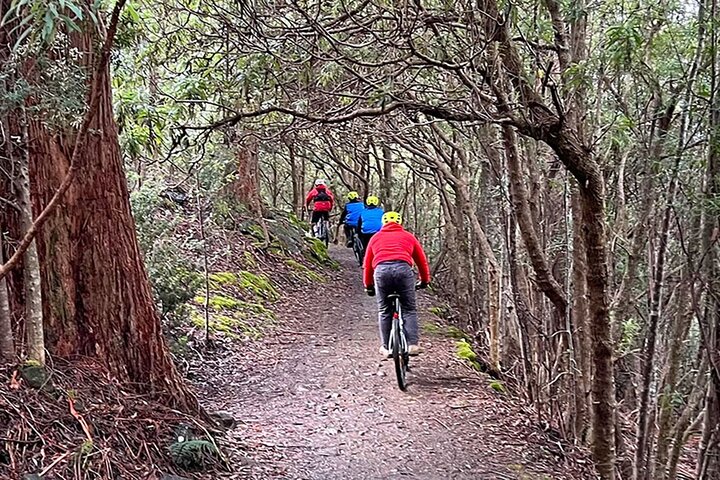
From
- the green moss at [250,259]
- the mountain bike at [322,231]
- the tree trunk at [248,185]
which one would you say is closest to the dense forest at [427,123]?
the green moss at [250,259]

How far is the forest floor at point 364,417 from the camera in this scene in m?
5.64

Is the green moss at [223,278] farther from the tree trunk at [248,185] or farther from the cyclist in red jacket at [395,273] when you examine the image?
the cyclist in red jacket at [395,273]

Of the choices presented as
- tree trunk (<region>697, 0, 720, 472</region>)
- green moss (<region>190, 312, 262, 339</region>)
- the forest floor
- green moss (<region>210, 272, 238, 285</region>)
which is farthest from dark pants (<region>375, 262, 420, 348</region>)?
green moss (<region>210, 272, 238, 285</region>)

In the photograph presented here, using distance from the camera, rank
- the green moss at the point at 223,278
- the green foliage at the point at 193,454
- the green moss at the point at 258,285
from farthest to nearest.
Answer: the green moss at the point at 258,285, the green moss at the point at 223,278, the green foliage at the point at 193,454

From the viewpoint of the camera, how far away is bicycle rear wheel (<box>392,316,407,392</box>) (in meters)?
7.63

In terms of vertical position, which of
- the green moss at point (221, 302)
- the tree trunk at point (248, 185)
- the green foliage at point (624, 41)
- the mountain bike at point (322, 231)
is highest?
the tree trunk at point (248, 185)

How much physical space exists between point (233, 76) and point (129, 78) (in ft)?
4.13

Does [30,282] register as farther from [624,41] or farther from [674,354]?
[674,354]

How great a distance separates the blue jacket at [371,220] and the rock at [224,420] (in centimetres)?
→ 829

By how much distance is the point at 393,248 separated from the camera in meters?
7.82

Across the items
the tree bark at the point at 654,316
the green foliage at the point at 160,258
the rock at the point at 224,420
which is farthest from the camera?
the green foliage at the point at 160,258

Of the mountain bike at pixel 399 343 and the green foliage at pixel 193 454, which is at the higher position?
the mountain bike at pixel 399 343

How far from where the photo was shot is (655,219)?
5.39 meters

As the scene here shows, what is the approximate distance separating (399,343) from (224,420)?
2284mm
